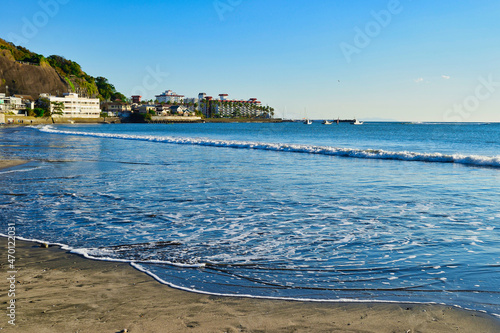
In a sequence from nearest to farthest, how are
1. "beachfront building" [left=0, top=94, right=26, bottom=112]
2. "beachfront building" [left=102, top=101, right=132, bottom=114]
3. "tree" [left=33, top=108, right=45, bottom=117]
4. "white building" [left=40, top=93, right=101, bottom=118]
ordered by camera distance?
1. "beachfront building" [left=0, top=94, right=26, bottom=112]
2. "tree" [left=33, top=108, right=45, bottom=117]
3. "white building" [left=40, top=93, right=101, bottom=118]
4. "beachfront building" [left=102, top=101, right=132, bottom=114]

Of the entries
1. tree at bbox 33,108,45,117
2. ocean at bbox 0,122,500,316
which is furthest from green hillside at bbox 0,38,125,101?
ocean at bbox 0,122,500,316

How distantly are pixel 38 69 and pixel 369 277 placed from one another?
611ft

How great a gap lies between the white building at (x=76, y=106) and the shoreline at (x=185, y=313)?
6082 inches

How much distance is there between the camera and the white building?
148512 millimetres

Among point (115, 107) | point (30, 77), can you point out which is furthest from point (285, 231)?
point (115, 107)

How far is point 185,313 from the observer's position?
4.07 meters

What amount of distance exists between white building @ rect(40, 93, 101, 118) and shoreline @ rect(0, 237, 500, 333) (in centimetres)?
15448

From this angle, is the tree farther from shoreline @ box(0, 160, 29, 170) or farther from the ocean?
the ocean

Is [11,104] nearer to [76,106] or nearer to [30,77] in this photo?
[76,106]

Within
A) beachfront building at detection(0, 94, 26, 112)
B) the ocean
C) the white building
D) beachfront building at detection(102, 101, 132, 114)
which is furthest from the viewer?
beachfront building at detection(102, 101, 132, 114)

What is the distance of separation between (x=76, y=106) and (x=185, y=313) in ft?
558

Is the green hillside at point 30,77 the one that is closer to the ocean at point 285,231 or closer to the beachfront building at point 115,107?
the beachfront building at point 115,107

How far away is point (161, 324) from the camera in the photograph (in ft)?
12.5

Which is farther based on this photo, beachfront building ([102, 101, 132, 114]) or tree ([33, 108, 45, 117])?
beachfront building ([102, 101, 132, 114])
